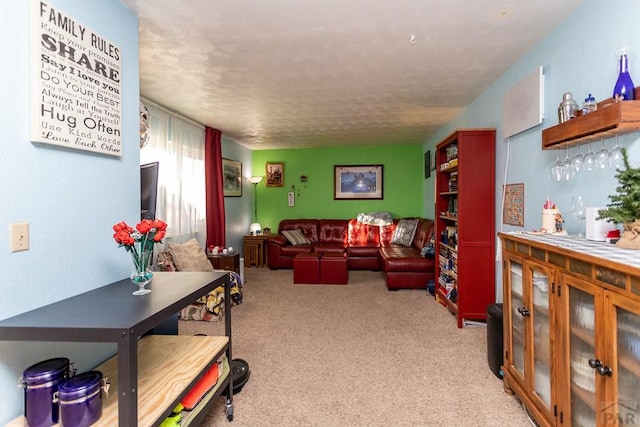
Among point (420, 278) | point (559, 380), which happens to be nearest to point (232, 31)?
point (559, 380)

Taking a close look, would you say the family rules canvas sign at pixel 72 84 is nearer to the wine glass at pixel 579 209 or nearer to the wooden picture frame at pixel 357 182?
the wine glass at pixel 579 209

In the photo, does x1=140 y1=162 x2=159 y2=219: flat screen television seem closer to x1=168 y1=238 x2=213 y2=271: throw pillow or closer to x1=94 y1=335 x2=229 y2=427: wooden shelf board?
x1=168 y1=238 x2=213 y2=271: throw pillow

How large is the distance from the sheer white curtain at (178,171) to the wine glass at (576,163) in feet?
12.4

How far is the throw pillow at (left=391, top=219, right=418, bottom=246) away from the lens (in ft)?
19.4

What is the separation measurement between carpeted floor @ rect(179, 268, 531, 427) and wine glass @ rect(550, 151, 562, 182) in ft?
4.76

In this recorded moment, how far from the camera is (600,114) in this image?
1539 millimetres

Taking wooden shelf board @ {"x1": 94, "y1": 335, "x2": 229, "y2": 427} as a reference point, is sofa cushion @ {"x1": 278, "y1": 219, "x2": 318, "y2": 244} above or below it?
above

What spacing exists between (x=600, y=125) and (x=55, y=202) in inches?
99.4

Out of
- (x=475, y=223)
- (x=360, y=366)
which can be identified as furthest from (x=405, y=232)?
(x=360, y=366)

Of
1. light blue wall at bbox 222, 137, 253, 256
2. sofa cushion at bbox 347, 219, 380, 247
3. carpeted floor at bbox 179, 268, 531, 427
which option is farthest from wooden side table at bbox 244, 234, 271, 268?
carpeted floor at bbox 179, 268, 531, 427

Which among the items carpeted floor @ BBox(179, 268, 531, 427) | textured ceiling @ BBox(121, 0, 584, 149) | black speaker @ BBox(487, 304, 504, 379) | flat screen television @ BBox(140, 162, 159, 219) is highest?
textured ceiling @ BBox(121, 0, 584, 149)

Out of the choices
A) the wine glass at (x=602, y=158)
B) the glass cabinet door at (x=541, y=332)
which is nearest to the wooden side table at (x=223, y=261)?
the glass cabinet door at (x=541, y=332)

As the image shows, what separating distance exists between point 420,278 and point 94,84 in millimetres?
4227

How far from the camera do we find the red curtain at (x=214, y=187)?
4.92 metres
